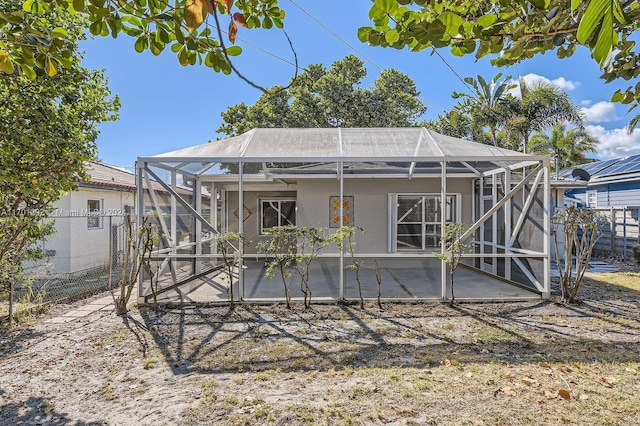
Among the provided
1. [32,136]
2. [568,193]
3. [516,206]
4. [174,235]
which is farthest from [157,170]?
[568,193]

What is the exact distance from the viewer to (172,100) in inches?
503

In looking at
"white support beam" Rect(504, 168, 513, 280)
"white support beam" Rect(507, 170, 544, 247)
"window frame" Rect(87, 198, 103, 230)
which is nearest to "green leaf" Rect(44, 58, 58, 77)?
"white support beam" Rect(507, 170, 544, 247)

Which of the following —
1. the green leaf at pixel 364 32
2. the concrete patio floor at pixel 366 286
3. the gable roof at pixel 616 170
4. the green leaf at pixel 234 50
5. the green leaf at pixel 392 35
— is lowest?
the concrete patio floor at pixel 366 286

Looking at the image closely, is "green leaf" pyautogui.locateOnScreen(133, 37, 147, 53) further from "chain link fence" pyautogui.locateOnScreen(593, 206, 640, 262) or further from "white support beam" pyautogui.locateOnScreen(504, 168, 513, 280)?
"chain link fence" pyautogui.locateOnScreen(593, 206, 640, 262)

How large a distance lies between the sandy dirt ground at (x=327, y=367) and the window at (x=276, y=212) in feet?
17.6

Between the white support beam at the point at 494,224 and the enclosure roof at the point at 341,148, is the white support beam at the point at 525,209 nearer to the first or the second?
the enclosure roof at the point at 341,148

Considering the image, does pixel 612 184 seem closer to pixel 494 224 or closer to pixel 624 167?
pixel 624 167

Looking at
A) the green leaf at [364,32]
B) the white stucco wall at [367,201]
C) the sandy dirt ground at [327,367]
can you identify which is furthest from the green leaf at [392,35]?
the white stucco wall at [367,201]

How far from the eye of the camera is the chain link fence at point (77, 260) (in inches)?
295

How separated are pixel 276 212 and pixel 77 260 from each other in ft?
17.8

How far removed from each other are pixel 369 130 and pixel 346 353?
17.0 ft

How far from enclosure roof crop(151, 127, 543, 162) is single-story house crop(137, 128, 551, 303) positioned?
2 centimetres

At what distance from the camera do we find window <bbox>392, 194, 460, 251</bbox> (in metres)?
9.45

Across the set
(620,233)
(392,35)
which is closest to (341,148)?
(392,35)
